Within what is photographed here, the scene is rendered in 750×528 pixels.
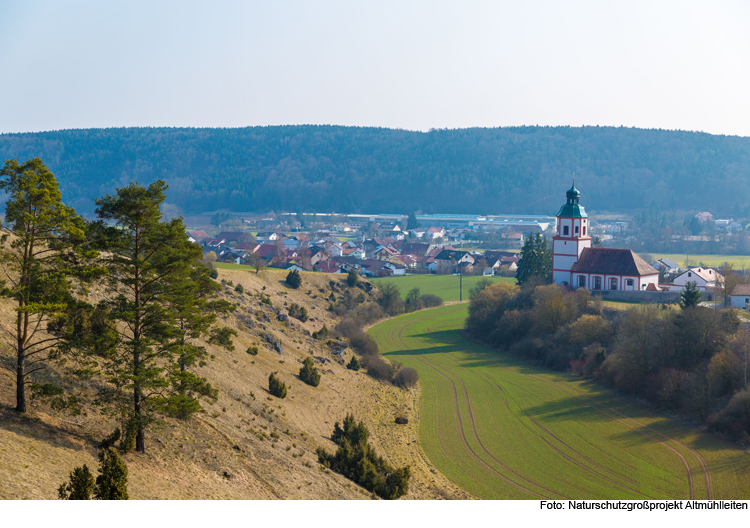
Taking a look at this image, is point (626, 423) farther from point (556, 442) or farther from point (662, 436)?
point (556, 442)

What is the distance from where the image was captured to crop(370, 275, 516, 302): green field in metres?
84.6

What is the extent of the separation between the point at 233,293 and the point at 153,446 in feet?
104

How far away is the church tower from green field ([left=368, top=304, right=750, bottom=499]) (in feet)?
57.9

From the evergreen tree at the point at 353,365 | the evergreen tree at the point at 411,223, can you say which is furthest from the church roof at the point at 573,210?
the evergreen tree at the point at 411,223

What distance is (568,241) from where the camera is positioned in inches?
2576

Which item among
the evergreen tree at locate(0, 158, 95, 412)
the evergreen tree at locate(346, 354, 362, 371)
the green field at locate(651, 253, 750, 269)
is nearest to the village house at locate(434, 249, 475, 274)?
the green field at locate(651, 253, 750, 269)

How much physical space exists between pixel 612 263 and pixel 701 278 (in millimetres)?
8993

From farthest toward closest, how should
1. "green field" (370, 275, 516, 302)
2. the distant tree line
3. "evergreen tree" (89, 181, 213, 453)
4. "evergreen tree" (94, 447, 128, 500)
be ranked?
1. "green field" (370, 275, 516, 302)
2. the distant tree line
3. "evergreen tree" (89, 181, 213, 453)
4. "evergreen tree" (94, 447, 128, 500)

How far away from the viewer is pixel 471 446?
1351 inches

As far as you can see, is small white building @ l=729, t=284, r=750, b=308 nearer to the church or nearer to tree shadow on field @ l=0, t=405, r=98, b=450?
the church

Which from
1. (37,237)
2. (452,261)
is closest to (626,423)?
(37,237)

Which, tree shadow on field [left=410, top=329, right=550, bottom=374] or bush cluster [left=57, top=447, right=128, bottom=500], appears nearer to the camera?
bush cluster [left=57, top=447, right=128, bottom=500]

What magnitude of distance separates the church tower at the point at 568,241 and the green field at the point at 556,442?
17.6m

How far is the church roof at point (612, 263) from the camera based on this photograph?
60.7 m
